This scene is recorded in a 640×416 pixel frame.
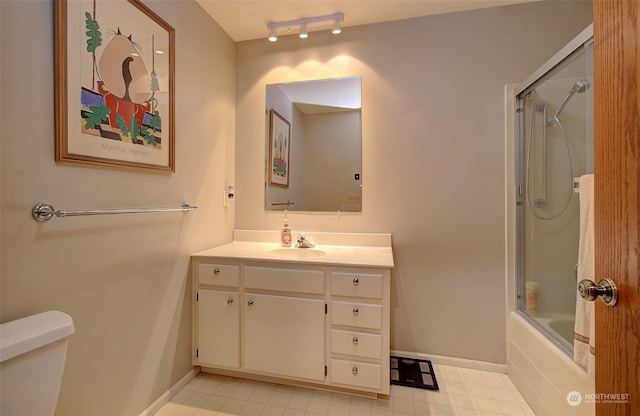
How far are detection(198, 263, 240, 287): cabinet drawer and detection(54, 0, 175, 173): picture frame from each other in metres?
0.63

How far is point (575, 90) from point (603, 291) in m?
1.33

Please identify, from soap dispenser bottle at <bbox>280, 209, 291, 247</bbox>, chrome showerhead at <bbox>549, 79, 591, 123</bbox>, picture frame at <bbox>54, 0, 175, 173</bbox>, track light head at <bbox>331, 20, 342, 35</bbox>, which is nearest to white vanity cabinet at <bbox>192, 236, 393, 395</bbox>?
soap dispenser bottle at <bbox>280, 209, 291, 247</bbox>

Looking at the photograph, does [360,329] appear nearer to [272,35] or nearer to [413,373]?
[413,373]

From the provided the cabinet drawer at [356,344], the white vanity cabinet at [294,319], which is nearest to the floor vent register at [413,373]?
the white vanity cabinet at [294,319]

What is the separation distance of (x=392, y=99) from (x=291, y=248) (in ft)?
4.32

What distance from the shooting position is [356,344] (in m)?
1.56

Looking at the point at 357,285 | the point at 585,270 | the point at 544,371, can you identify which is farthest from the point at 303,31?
the point at 544,371

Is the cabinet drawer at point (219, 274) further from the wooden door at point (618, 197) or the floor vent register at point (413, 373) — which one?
the wooden door at point (618, 197)

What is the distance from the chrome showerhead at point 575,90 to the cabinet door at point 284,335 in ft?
5.59

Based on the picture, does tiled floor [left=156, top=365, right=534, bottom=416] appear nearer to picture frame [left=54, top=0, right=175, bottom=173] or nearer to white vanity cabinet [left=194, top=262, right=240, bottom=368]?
white vanity cabinet [left=194, top=262, right=240, bottom=368]

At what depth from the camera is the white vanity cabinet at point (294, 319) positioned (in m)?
1.54

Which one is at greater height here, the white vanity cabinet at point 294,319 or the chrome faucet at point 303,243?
the chrome faucet at point 303,243

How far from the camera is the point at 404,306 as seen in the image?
2027mm

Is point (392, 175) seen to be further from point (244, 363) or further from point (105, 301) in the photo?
point (105, 301)
